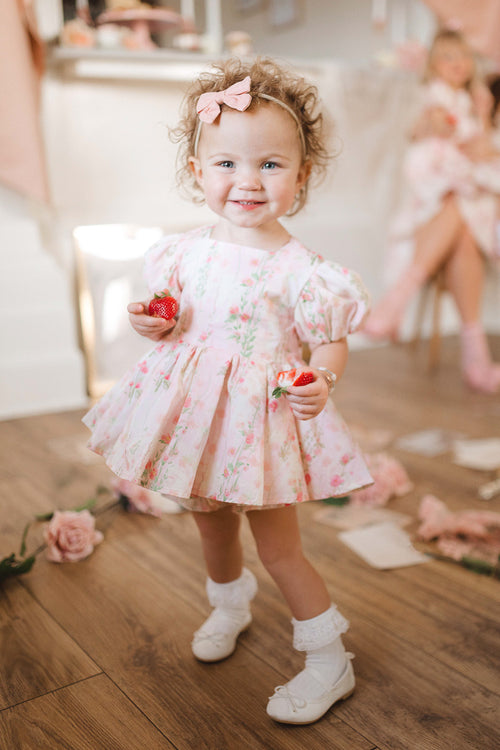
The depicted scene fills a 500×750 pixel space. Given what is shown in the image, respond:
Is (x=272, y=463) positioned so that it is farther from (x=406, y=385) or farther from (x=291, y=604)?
(x=406, y=385)

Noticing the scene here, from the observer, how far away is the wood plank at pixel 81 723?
3.06 ft

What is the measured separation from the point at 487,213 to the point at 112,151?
4.92 feet

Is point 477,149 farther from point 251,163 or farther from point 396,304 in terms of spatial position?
point 251,163

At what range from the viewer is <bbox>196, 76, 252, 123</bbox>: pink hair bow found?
3.00 feet

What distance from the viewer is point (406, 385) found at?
Result: 2727 millimetres

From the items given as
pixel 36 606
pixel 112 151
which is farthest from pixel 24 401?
pixel 36 606

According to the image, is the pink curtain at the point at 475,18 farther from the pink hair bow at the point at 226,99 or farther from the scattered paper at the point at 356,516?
the pink hair bow at the point at 226,99

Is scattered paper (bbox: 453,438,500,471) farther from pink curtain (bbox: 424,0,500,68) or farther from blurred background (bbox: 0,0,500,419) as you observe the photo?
pink curtain (bbox: 424,0,500,68)


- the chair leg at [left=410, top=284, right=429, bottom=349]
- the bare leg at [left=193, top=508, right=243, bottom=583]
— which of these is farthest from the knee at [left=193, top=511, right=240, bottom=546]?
the chair leg at [left=410, top=284, right=429, bottom=349]

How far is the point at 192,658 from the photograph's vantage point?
1119mm

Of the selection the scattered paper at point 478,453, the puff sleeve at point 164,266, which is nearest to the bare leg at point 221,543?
the puff sleeve at point 164,266

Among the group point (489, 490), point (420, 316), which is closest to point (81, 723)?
Result: point (489, 490)

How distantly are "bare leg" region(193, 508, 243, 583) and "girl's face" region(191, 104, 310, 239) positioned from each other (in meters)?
0.44

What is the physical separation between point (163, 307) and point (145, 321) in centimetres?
3
